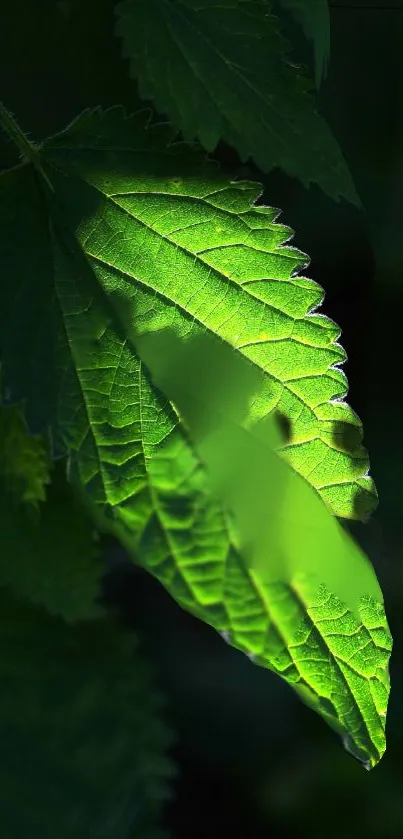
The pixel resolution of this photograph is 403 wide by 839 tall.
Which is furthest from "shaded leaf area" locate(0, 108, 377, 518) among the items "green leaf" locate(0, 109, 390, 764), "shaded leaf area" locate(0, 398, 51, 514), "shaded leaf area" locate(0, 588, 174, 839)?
"shaded leaf area" locate(0, 588, 174, 839)

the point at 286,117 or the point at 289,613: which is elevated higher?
the point at 286,117

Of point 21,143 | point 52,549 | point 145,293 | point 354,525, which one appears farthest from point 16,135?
point 354,525

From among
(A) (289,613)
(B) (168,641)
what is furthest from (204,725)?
(A) (289,613)

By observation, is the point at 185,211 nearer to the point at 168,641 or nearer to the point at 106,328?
the point at 106,328

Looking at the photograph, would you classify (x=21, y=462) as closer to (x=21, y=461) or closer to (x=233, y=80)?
(x=21, y=461)

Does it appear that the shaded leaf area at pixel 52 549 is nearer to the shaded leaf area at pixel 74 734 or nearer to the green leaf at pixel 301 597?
the shaded leaf area at pixel 74 734

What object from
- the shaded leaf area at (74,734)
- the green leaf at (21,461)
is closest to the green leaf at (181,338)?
the green leaf at (21,461)
